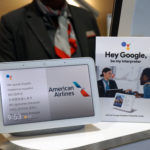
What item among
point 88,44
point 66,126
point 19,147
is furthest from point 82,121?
point 88,44

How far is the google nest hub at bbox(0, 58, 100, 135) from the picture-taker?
51 centimetres

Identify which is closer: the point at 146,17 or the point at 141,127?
the point at 141,127

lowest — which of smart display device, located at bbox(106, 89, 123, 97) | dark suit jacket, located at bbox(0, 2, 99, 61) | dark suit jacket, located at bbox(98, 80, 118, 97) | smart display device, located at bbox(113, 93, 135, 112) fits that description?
smart display device, located at bbox(113, 93, 135, 112)

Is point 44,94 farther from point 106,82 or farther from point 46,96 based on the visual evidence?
point 106,82

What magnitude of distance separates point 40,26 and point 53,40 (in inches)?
4.9

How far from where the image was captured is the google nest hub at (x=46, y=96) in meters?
0.51

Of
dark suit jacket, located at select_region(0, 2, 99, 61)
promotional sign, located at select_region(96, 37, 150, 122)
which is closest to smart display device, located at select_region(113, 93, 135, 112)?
promotional sign, located at select_region(96, 37, 150, 122)

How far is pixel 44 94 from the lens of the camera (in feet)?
1.69

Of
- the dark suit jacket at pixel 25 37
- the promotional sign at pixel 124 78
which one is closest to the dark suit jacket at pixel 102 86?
the promotional sign at pixel 124 78

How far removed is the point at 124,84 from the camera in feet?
1.96

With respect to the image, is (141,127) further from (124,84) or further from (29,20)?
(29,20)

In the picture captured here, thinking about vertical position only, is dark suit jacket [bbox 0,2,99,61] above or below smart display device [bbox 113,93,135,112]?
above

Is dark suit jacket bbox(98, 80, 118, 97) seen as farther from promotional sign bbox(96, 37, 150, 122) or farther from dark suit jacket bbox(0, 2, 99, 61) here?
dark suit jacket bbox(0, 2, 99, 61)

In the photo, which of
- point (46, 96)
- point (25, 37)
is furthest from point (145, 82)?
point (25, 37)
